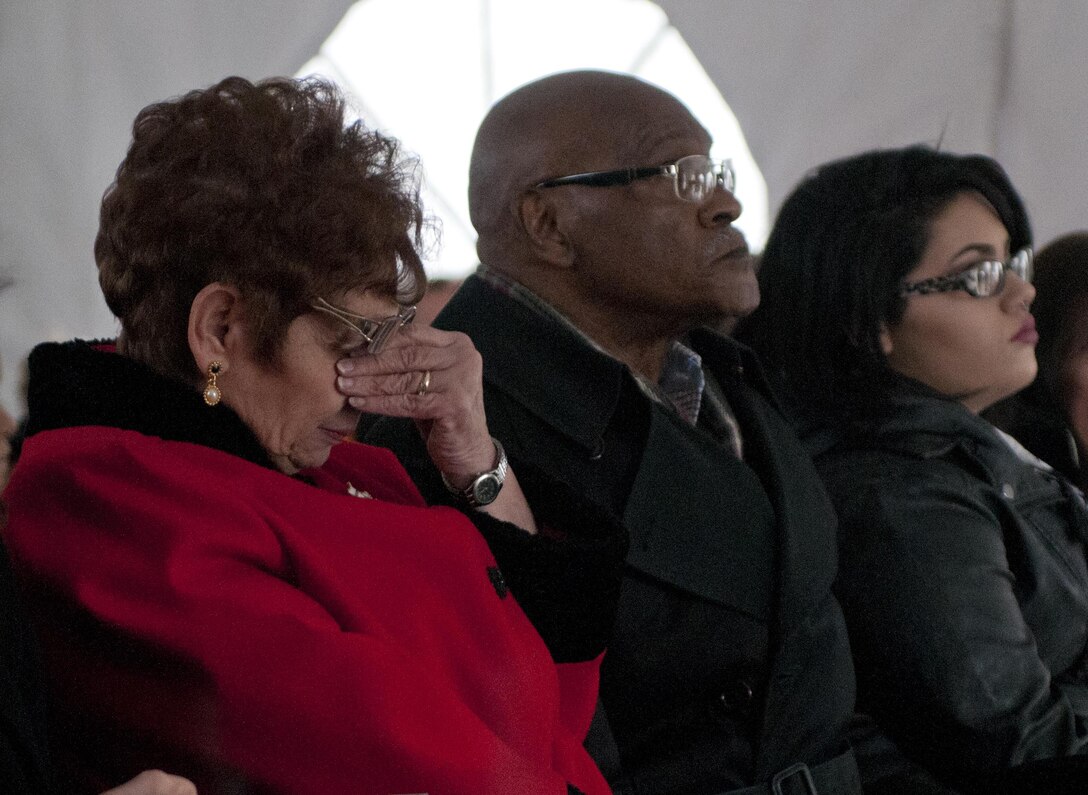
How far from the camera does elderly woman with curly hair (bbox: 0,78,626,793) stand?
4.08 ft

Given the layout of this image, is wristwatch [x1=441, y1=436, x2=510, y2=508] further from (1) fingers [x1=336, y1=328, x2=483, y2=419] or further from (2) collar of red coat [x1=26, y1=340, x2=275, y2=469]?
(2) collar of red coat [x1=26, y1=340, x2=275, y2=469]

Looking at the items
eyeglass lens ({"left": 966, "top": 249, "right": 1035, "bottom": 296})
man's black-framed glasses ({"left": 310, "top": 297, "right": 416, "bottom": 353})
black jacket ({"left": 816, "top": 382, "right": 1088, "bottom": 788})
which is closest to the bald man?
black jacket ({"left": 816, "top": 382, "right": 1088, "bottom": 788})

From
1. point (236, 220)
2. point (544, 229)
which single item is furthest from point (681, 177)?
point (236, 220)

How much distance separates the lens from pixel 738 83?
11.5 ft

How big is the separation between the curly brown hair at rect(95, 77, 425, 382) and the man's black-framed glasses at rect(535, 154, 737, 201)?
717 mm

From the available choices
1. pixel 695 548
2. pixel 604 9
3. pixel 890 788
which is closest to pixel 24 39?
pixel 604 9

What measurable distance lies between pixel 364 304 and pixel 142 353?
24 cm

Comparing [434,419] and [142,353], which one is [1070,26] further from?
[142,353]

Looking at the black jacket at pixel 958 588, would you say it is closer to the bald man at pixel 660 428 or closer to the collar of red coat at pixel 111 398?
the bald man at pixel 660 428

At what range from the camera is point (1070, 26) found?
385 cm

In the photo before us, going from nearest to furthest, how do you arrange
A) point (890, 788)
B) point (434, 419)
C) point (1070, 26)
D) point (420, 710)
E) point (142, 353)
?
point (420, 710) < point (142, 353) < point (434, 419) < point (890, 788) < point (1070, 26)

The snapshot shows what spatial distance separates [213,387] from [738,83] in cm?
240

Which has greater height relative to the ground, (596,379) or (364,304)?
(364,304)

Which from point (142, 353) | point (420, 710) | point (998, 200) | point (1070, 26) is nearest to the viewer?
point (420, 710)
